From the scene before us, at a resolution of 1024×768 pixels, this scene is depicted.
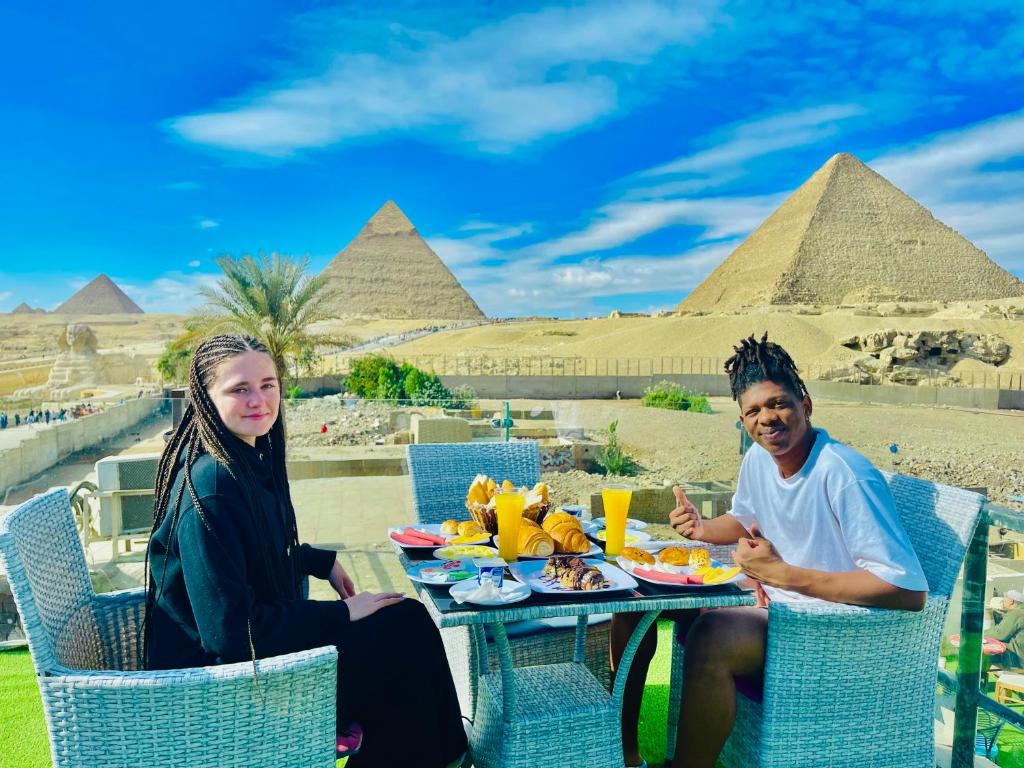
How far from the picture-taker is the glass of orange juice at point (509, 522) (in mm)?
1857

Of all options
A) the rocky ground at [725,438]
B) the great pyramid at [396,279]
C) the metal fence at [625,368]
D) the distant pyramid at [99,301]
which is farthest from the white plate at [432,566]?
the distant pyramid at [99,301]

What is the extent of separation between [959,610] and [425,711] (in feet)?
4.20

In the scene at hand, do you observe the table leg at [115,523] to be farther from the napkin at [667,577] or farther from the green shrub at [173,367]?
the green shrub at [173,367]

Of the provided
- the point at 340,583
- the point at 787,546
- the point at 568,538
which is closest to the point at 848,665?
the point at 787,546

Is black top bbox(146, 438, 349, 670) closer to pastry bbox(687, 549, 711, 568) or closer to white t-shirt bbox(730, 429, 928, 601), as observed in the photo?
pastry bbox(687, 549, 711, 568)

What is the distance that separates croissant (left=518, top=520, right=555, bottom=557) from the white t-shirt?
563mm

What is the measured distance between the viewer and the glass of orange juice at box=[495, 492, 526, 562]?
1.86m

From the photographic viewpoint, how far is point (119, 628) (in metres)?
1.77

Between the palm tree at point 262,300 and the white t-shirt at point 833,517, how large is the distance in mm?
15572

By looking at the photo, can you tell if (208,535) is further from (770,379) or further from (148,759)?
(770,379)

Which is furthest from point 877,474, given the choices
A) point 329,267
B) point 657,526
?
point 329,267

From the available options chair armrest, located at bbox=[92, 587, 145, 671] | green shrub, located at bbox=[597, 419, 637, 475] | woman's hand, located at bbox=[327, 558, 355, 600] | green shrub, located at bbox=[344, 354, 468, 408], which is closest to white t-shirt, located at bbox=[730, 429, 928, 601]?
woman's hand, located at bbox=[327, 558, 355, 600]

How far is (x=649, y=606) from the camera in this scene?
163cm

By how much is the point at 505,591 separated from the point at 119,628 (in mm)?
876
